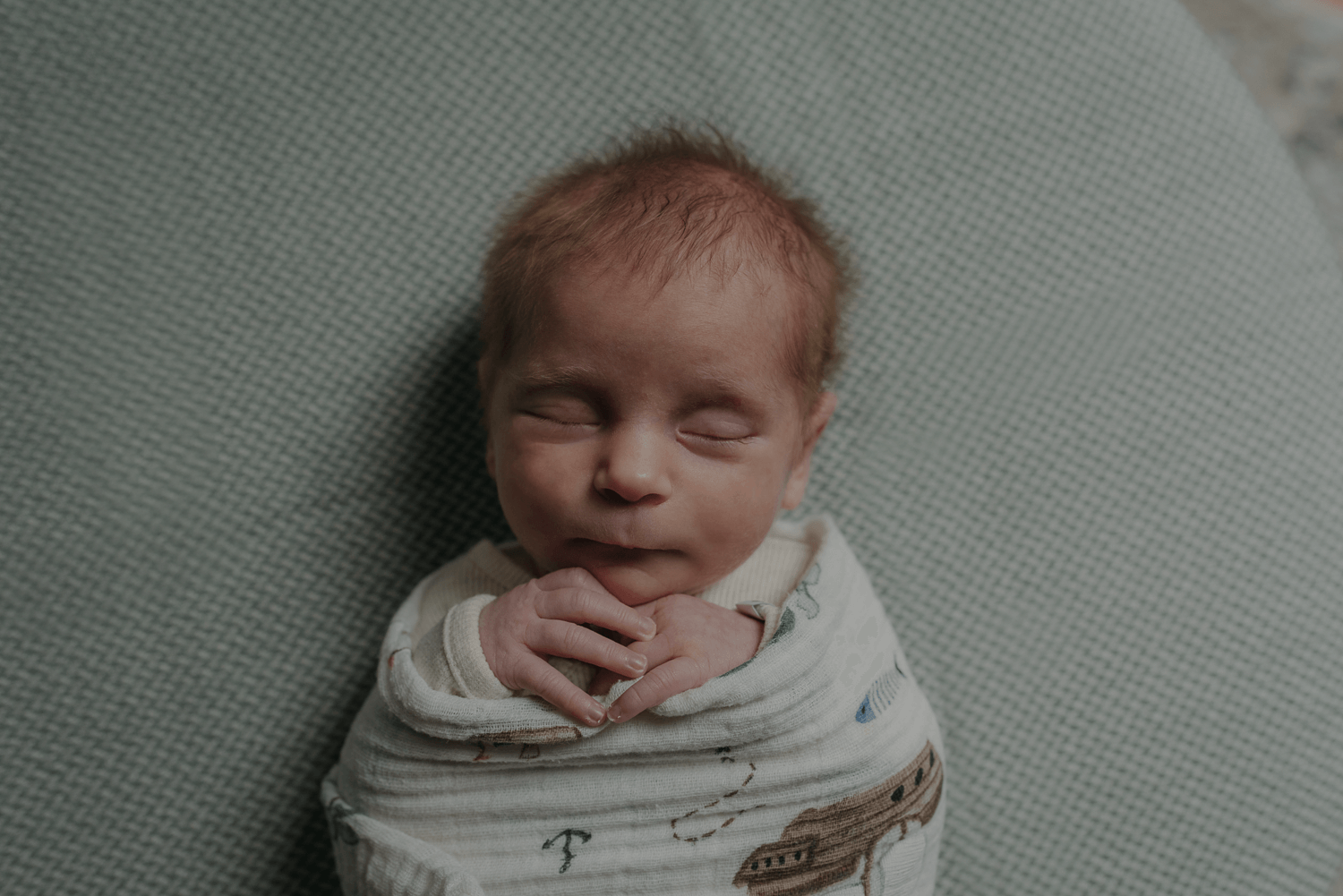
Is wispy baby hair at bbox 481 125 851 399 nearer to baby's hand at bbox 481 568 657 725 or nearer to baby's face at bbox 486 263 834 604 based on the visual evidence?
baby's face at bbox 486 263 834 604

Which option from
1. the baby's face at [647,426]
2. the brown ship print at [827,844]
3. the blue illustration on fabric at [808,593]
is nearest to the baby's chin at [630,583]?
the baby's face at [647,426]

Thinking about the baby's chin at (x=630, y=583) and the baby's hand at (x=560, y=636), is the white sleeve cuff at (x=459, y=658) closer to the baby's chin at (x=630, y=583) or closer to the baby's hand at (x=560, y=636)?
the baby's hand at (x=560, y=636)

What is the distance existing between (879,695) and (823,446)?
31cm

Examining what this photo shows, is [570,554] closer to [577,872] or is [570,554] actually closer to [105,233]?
[577,872]

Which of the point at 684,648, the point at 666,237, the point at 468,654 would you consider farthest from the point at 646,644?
the point at 666,237

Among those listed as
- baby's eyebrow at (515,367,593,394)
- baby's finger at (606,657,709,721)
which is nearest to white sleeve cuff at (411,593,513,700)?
baby's finger at (606,657,709,721)

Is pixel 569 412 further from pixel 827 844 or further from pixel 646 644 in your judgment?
pixel 827 844

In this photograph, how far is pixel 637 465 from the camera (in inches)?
26.4

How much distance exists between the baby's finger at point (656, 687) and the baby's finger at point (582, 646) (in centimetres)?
1

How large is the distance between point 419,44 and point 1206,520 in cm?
Answer: 102

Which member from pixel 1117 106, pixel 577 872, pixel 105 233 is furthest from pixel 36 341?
pixel 1117 106

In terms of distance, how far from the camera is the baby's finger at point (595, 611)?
720 mm

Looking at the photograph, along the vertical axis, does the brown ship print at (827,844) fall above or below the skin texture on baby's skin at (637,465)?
below

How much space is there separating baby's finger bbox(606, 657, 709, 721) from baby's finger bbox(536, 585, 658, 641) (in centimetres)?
3
